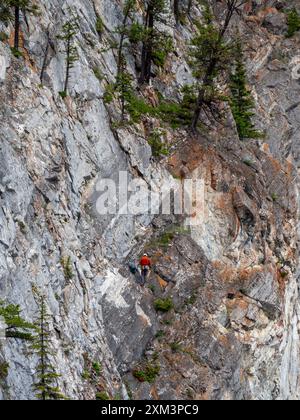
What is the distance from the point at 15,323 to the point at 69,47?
13.2 m

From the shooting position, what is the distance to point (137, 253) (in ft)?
93.1

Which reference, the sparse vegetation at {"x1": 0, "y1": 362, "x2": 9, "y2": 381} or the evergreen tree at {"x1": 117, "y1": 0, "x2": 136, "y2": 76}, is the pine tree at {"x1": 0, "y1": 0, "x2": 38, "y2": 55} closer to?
the evergreen tree at {"x1": 117, "y1": 0, "x2": 136, "y2": 76}

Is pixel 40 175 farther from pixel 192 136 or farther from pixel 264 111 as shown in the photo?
pixel 264 111

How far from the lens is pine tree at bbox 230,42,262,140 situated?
121 feet

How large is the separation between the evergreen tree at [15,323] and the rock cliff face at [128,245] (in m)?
0.28

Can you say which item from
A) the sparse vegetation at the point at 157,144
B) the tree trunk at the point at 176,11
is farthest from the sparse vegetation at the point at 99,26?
the tree trunk at the point at 176,11

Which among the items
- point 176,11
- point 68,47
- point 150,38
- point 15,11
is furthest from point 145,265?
point 176,11

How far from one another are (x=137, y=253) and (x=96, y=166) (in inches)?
156

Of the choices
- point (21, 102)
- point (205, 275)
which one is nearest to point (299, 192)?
point (205, 275)

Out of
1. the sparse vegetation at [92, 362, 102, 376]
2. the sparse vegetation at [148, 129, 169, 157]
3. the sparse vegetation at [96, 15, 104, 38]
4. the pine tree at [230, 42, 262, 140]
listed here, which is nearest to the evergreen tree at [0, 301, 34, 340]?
the sparse vegetation at [92, 362, 102, 376]

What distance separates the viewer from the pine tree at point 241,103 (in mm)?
37031

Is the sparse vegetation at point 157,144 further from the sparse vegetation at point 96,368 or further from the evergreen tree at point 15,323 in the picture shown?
the evergreen tree at point 15,323

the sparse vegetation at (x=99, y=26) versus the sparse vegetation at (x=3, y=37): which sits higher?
the sparse vegetation at (x=99, y=26)

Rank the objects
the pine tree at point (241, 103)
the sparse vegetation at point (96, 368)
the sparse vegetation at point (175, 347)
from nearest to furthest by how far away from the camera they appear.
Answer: the sparse vegetation at point (96, 368)
the sparse vegetation at point (175, 347)
the pine tree at point (241, 103)
